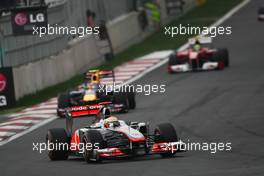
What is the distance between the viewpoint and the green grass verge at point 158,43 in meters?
31.3

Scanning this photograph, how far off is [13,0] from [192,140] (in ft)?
36.2

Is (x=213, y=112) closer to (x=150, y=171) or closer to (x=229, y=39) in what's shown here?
(x=150, y=171)

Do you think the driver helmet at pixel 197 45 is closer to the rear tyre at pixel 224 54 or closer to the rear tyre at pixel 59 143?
the rear tyre at pixel 224 54

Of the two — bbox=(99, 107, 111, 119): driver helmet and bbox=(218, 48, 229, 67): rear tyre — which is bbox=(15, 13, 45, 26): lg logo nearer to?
bbox=(218, 48, 229, 67): rear tyre

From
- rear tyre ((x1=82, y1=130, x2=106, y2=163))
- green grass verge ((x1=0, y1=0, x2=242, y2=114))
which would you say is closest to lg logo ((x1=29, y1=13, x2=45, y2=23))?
green grass verge ((x1=0, y1=0, x2=242, y2=114))

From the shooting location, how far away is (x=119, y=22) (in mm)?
42219

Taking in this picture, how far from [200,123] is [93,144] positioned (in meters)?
6.01

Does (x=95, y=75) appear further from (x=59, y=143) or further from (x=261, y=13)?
(x=261, y=13)

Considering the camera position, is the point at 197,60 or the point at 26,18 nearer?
the point at 26,18

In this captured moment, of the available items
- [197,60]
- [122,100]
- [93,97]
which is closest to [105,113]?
[93,97]

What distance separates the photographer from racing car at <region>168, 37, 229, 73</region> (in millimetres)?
34469

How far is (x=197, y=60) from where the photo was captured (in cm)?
3453

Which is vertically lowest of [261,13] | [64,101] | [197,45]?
[64,101]

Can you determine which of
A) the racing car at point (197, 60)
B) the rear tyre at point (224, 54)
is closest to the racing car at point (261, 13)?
the rear tyre at point (224, 54)
